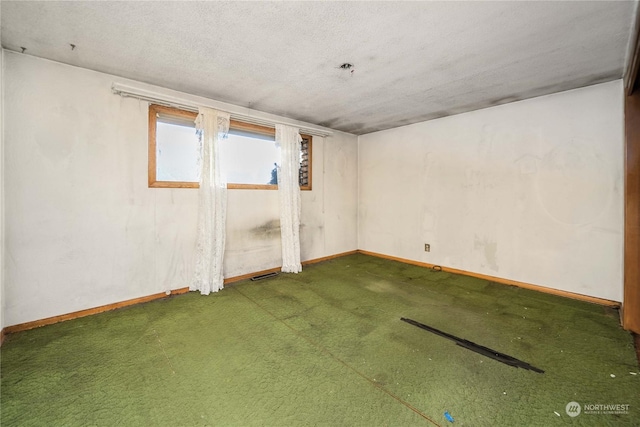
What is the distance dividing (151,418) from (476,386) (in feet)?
6.08

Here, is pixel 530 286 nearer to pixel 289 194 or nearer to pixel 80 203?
pixel 289 194

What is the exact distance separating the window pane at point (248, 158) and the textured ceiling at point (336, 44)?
0.65 metres

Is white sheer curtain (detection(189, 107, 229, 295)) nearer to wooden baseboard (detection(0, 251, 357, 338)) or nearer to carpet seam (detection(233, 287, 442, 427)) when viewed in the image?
wooden baseboard (detection(0, 251, 357, 338))

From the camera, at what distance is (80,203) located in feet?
8.14

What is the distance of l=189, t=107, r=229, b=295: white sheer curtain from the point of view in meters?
3.12

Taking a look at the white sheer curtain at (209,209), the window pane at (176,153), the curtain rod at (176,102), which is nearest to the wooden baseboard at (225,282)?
the white sheer curtain at (209,209)

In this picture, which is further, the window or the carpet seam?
the window

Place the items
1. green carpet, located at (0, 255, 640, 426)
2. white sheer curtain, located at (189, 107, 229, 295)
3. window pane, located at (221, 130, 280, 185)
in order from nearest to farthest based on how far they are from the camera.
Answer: green carpet, located at (0, 255, 640, 426), white sheer curtain, located at (189, 107, 229, 295), window pane, located at (221, 130, 280, 185)

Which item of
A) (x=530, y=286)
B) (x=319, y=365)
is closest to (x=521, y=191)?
(x=530, y=286)

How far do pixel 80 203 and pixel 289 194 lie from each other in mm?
2330

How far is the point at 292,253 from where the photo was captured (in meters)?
3.99

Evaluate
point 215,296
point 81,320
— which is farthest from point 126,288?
point 215,296

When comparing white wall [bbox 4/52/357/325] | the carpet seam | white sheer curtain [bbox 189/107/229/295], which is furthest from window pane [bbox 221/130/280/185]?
the carpet seam

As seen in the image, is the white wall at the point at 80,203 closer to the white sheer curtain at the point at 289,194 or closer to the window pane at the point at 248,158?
the window pane at the point at 248,158
